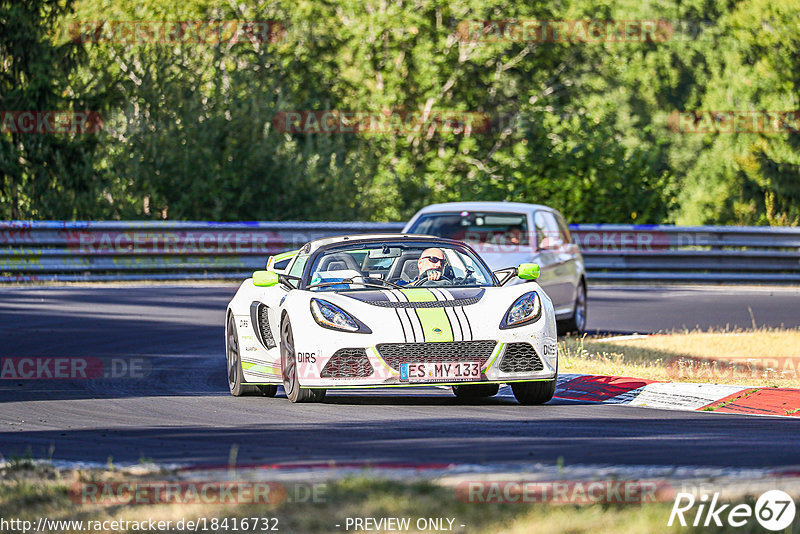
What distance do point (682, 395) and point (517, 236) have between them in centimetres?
640

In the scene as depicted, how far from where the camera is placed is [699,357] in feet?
51.0

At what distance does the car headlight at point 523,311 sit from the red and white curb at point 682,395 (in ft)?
3.83

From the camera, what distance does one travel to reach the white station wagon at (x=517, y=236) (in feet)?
56.4

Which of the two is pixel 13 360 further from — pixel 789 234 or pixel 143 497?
pixel 789 234

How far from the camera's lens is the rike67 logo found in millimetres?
5754

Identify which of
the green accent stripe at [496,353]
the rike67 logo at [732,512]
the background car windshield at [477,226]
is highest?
the background car windshield at [477,226]

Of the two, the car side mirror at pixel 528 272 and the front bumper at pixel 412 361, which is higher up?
the car side mirror at pixel 528 272

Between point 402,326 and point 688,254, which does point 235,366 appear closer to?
point 402,326

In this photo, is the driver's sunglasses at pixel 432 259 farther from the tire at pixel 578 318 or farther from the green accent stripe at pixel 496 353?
the tire at pixel 578 318

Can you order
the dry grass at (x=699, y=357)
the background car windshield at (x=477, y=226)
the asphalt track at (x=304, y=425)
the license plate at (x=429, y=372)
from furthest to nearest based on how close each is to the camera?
the background car windshield at (x=477, y=226) < the dry grass at (x=699, y=357) < the license plate at (x=429, y=372) < the asphalt track at (x=304, y=425)

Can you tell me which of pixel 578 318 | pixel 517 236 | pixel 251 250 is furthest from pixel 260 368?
pixel 251 250

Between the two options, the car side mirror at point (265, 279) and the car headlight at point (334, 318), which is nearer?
the car headlight at point (334, 318)

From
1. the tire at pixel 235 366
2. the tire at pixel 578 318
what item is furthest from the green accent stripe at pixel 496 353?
the tire at pixel 578 318

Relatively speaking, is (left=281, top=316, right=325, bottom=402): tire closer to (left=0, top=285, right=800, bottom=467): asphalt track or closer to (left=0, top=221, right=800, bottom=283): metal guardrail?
(left=0, top=285, right=800, bottom=467): asphalt track
